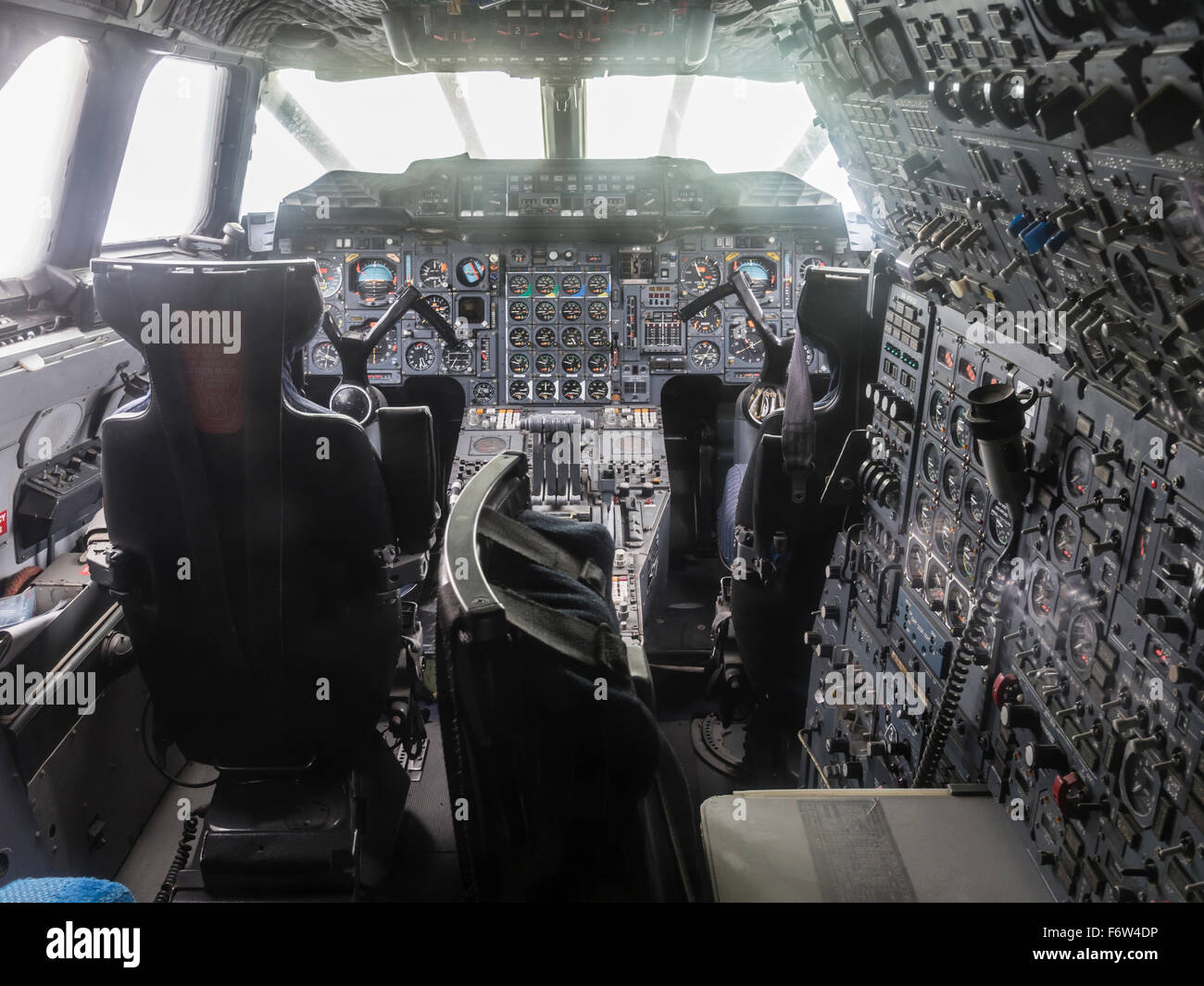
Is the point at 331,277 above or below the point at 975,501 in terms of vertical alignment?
above

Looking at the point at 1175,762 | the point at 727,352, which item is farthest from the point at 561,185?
the point at 1175,762

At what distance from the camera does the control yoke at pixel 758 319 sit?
459 cm

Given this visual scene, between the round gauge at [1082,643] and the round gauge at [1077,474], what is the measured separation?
240 mm

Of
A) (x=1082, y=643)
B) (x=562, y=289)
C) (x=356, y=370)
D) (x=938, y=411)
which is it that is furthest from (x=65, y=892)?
(x=562, y=289)

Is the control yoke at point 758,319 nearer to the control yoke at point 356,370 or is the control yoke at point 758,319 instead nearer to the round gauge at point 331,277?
the control yoke at point 356,370

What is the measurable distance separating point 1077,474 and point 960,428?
514mm

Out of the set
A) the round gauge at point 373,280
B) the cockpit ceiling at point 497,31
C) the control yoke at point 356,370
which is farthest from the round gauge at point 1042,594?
the round gauge at point 373,280

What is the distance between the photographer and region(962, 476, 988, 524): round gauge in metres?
2.25

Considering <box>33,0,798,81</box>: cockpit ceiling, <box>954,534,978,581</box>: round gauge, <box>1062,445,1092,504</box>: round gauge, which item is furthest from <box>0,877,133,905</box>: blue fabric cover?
<box>33,0,798,81</box>: cockpit ceiling

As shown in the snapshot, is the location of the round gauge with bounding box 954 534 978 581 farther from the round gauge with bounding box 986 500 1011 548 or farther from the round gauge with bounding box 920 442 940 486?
the round gauge with bounding box 920 442 940 486

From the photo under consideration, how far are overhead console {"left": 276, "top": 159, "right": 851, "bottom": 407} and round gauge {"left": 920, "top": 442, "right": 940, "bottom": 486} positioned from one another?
10.1 feet

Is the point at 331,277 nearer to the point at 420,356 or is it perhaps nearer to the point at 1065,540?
the point at 420,356

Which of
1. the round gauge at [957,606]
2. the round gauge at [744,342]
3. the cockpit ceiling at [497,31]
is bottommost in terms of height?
the round gauge at [957,606]

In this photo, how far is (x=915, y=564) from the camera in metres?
2.65
